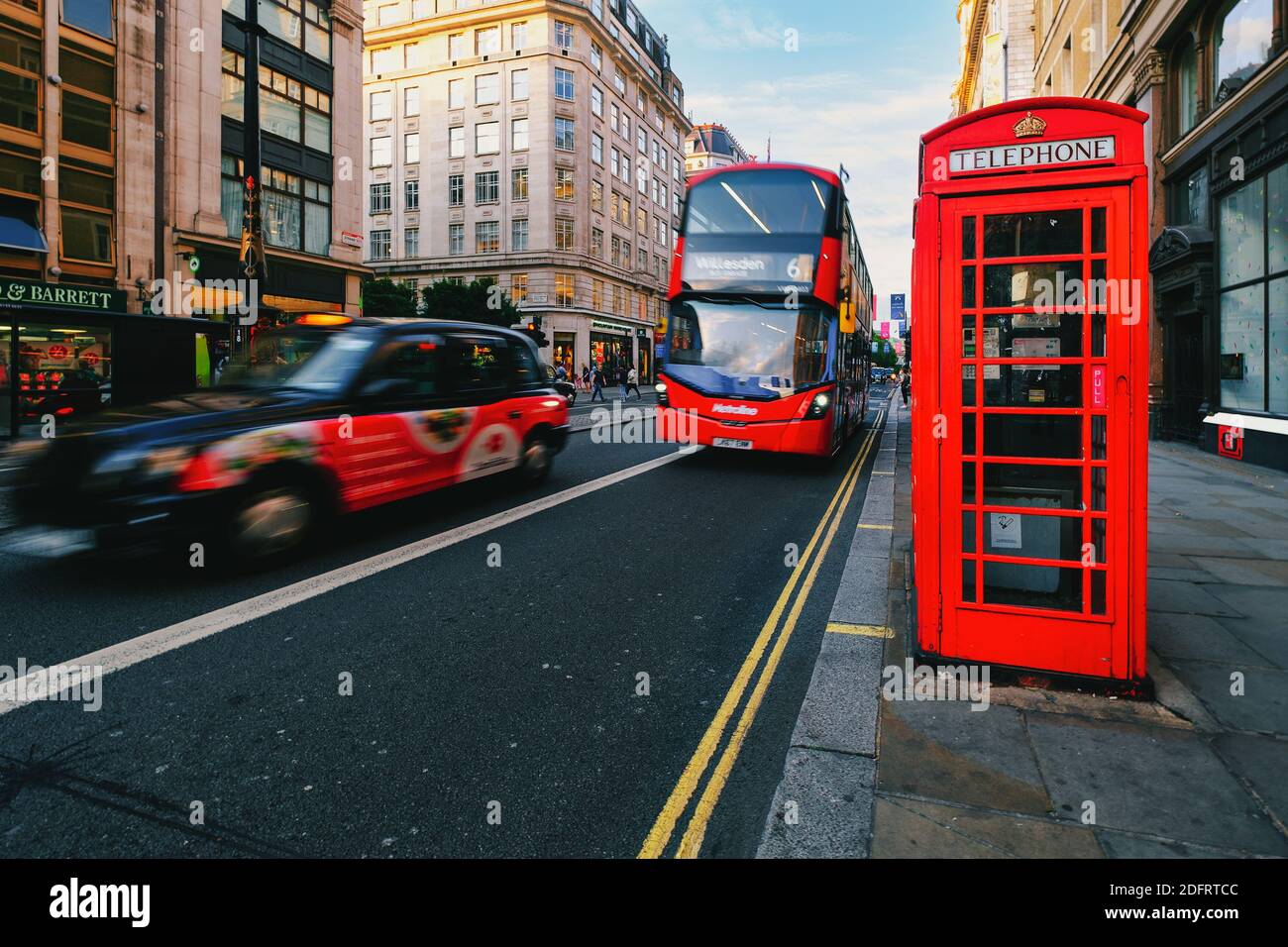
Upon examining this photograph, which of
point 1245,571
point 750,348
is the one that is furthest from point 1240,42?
point 1245,571

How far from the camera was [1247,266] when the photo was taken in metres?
12.5

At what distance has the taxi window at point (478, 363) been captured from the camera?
759 centimetres

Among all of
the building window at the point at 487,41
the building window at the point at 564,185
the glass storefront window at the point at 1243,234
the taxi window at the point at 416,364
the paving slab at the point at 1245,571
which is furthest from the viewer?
the building window at the point at 487,41

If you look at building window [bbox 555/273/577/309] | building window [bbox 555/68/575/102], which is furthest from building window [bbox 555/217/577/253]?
building window [bbox 555/68/575/102]

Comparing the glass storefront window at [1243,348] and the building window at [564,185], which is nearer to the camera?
the glass storefront window at [1243,348]

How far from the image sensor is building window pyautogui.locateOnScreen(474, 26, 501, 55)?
50.8m

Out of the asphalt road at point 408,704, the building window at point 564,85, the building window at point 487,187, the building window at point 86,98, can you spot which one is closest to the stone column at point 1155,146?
the asphalt road at point 408,704

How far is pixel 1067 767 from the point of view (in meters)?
2.92

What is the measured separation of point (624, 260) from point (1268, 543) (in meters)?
55.4

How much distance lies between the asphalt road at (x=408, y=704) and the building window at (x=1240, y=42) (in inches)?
483
